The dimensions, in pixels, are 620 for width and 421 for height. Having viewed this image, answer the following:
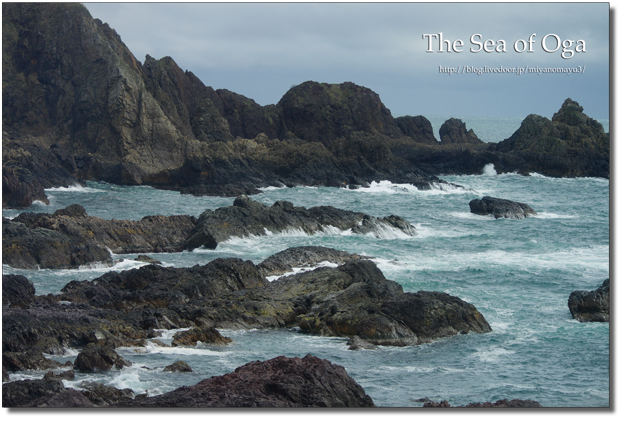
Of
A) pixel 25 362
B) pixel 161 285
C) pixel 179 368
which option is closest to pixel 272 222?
pixel 161 285

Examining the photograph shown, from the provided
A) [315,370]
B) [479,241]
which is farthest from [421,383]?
[479,241]

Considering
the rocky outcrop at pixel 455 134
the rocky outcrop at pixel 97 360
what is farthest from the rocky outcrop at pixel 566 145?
the rocky outcrop at pixel 97 360

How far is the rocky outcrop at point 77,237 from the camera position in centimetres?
2148

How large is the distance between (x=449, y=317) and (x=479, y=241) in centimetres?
1558

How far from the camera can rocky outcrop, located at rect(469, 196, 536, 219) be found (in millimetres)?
37125

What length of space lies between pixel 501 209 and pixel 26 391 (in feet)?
108

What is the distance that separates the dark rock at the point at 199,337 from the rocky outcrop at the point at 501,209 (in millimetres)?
27052

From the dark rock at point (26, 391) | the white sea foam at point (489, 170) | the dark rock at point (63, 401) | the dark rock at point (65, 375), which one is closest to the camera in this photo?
the dark rock at point (63, 401)

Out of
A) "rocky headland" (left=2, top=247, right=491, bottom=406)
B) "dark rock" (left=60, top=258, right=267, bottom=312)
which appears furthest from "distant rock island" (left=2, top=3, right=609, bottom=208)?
"rocky headland" (left=2, top=247, right=491, bottom=406)

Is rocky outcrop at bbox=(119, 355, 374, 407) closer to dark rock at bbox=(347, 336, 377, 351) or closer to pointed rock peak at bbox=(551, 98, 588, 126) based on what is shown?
dark rock at bbox=(347, 336, 377, 351)

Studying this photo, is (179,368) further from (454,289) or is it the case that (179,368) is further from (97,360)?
(454,289)

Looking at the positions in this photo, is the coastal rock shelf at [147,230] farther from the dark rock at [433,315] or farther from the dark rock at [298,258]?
the dark rock at [433,315]

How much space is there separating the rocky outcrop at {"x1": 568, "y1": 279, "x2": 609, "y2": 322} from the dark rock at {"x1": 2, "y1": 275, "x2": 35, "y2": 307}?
1406 centimetres

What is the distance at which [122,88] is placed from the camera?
2399 inches
